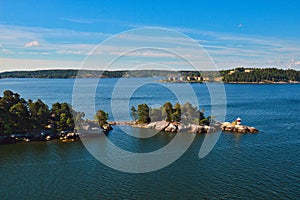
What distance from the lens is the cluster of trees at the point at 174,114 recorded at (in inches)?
1571

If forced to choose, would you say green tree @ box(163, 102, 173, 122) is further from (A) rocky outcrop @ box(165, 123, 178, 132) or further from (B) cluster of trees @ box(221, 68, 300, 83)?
(B) cluster of trees @ box(221, 68, 300, 83)

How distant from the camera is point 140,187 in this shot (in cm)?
2034

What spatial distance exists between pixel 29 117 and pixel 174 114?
19.5 meters

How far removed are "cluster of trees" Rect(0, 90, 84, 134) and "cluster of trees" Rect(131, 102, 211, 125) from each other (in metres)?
10.7

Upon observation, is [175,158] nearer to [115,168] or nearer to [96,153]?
[115,168]

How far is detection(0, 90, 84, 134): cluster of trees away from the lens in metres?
32.6

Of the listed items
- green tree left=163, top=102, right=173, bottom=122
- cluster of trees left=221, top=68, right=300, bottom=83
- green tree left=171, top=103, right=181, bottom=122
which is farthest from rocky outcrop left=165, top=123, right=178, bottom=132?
cluster of trees left=221, top=68, right=300, bottom=83

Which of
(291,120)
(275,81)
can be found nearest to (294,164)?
(291,120)

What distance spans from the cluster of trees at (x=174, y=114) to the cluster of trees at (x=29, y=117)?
10.7 meters

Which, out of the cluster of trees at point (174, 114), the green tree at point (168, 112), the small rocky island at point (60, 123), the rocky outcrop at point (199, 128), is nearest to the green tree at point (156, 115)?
the cluster of trees at point (174, 114)

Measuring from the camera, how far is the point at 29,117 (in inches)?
1329

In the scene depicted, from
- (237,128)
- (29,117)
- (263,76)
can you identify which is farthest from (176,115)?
(263,76)

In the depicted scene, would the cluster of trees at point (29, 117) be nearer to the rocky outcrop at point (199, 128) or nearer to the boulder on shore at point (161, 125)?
the boulder on shore at point (161, 125)

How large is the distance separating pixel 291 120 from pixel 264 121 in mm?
4812
